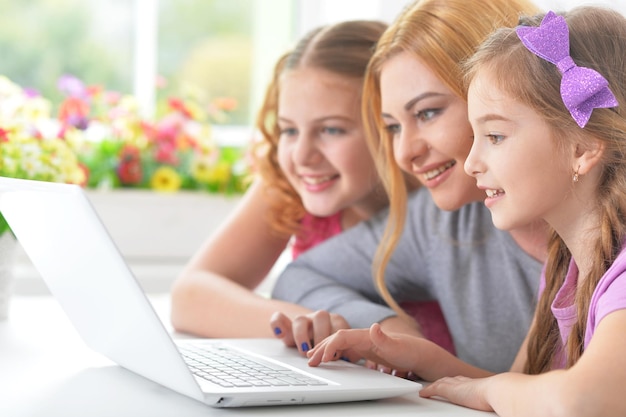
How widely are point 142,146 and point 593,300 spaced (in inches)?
91.9

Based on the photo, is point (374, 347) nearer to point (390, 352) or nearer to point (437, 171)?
point (390, 352)

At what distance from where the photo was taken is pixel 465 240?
156 centimetres

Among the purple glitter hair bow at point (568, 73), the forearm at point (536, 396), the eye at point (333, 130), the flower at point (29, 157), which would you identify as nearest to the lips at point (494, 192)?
the purple glitter hair bow at point (568, 73)

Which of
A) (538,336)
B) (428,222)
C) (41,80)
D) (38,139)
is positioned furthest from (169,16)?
(538,336)

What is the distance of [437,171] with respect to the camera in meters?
1.46

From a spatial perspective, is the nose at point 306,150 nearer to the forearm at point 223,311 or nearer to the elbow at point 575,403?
the forearm at point 223,311

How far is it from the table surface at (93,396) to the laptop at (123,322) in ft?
0.04

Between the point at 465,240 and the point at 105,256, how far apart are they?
0.78m

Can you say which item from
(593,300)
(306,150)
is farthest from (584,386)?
(306,150)

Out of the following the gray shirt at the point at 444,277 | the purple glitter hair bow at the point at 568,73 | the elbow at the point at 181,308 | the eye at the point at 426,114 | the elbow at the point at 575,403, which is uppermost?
the purple glitter hair bow at the point at 568,73

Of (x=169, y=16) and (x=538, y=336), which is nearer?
(x=538, y=336)

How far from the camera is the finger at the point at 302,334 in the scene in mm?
1271

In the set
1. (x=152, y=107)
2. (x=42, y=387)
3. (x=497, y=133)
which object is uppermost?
(x=497, y=133)

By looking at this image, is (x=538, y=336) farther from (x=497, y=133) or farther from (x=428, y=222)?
(x=428, y=222)
